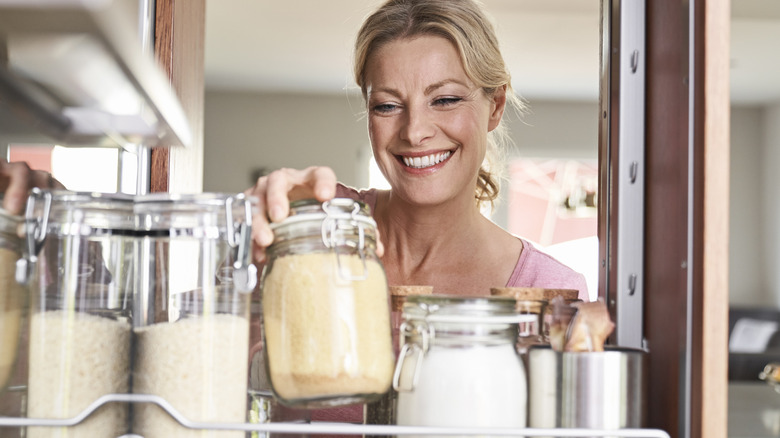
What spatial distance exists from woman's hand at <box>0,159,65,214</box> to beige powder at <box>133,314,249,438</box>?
0.13 metres

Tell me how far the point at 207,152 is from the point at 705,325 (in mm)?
5678

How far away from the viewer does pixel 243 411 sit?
0.49m

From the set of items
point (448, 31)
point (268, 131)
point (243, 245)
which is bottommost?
point (243, 245)

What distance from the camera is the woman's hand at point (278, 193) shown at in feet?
1.70

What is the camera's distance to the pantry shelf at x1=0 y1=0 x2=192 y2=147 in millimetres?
386

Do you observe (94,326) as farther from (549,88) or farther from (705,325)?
(549,88)

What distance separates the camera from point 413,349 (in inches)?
19.7

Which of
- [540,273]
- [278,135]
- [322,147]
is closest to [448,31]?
[540,273]

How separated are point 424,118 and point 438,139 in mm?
42

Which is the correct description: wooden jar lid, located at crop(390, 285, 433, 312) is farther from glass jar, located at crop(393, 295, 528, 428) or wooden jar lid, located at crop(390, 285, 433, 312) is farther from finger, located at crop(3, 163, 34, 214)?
finger, located at crop(3, 163, 34, 214)

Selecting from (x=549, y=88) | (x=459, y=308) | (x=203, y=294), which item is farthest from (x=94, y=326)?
(x=549, y=88)

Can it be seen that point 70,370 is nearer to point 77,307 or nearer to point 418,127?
point 77,307

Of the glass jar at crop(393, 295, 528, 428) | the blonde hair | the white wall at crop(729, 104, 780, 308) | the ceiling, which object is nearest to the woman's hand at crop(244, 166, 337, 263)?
the glass jar at crop(393, 295, 528, 428)

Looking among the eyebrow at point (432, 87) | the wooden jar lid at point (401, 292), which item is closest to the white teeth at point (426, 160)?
the eyebrow at point (432, 87)
